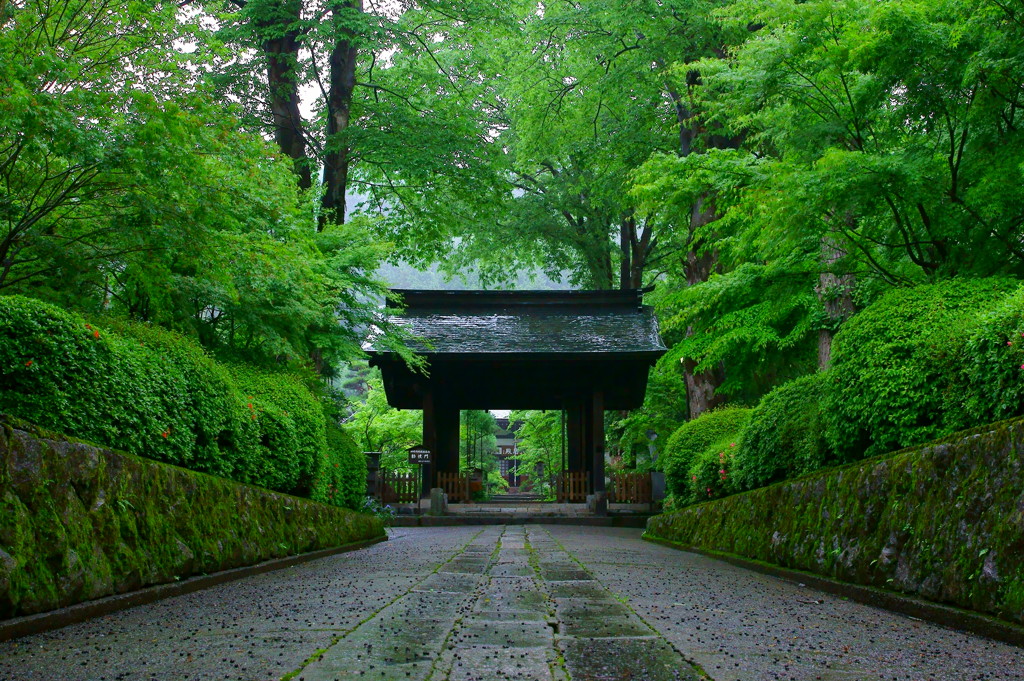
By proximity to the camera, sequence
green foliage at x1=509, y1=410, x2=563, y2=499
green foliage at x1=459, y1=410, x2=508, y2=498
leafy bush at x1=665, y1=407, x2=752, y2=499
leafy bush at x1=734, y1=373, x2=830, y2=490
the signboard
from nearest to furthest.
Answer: leafy bush at x1=734, y1=373, x2=830, y2=490 → leafy bush at x1=665, y1=407, x2=752, y2=499 → the signboard → green foliage at x1=509, y1=410, x2=563, y2=499 → green foliage at x1=459, y1=410, x2=508, y2=498

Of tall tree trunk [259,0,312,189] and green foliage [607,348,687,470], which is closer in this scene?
tall tree trunk [259,0,312,189]

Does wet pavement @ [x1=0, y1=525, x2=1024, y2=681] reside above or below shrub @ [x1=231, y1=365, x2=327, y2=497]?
below

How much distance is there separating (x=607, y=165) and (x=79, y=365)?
1659 cm

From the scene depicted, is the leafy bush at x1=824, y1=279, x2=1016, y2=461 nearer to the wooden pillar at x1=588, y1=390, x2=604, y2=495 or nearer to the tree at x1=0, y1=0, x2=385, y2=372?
the tree at x1=0, y1=0, x2=385, y2=372

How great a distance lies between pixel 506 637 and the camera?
3.32m

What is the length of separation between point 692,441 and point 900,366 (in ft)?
21.5

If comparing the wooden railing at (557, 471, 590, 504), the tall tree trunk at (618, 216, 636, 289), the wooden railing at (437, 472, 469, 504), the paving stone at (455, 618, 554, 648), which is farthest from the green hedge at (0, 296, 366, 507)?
the tall tree trunk at (618, 216, 636, 289)

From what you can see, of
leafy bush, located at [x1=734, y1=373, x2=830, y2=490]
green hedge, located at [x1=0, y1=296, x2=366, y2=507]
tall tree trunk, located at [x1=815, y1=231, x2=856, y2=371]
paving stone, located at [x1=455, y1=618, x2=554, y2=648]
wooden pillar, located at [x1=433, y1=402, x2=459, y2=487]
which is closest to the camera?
paving stone, located at [x1=455, y1=618, x2=554, y2=648]

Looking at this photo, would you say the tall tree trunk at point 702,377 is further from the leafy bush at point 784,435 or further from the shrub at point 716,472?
the leafy bush at point 784,435

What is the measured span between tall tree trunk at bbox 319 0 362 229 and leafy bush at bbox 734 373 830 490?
998cm

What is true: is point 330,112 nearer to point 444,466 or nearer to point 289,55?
point 289,55

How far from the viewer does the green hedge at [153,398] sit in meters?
4.26

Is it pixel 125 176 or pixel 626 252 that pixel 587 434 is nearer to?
pixel 626 252

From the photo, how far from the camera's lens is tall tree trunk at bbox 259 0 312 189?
1452 centimetres
